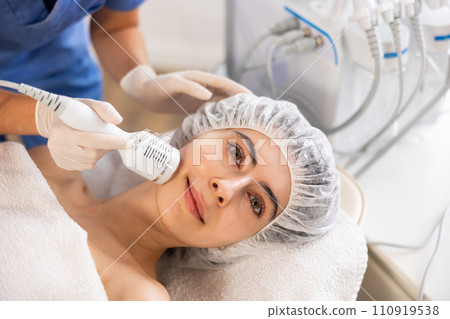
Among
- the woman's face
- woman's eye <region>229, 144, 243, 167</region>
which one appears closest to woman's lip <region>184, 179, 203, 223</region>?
the woman's face

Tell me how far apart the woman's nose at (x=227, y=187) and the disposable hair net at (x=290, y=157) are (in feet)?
0.30

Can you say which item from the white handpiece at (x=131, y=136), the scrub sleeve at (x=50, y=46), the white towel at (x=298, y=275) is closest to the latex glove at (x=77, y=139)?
the white handpiece at (x=131, y=136)

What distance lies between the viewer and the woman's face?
79 centimetres

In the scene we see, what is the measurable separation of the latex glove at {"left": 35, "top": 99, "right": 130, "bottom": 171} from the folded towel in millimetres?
187

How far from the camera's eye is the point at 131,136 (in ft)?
2.20

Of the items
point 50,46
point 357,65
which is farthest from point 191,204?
point 50,46

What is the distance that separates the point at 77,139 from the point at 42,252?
218 millimetres

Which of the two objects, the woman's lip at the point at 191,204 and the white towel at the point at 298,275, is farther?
the white towel at the point at 298,275

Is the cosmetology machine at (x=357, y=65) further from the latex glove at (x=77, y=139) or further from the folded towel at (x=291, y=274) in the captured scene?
the latex glove at (x=77, y=139)

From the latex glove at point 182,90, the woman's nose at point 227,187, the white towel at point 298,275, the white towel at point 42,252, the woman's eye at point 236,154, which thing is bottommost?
the white towel at point 298,275

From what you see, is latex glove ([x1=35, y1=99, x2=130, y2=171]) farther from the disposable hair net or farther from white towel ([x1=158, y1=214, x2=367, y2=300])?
white towel ([x1=158, y1=214, x2=367, y2=300])

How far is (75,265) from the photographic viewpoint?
0.73 m

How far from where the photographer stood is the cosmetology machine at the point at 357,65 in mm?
833

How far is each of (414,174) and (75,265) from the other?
0.78 meters
